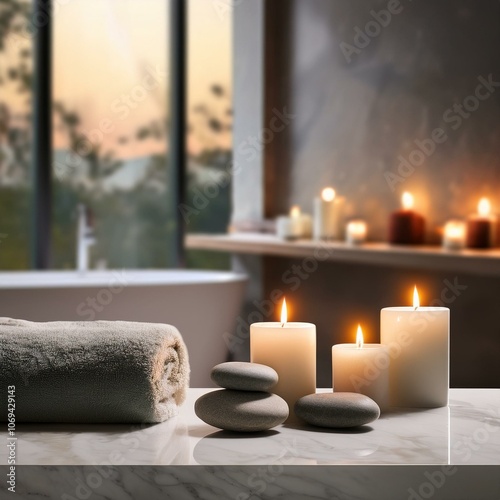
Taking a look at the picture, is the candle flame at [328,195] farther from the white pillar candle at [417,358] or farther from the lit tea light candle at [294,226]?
the white pillar candle at [417,358]

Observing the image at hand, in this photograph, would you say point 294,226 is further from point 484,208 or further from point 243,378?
point 243,378

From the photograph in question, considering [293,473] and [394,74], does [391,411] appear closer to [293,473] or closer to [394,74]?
[293,473]

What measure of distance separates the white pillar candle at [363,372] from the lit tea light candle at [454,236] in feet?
3.60

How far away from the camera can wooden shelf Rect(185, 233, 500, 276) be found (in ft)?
5.52

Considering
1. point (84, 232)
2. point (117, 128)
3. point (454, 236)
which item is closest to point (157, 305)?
point (84, 232)

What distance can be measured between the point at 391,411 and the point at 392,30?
1626mm

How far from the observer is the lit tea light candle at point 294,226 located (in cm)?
256

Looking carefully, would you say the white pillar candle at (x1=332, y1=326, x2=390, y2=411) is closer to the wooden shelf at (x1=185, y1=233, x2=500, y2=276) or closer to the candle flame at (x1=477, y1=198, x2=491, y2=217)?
the wooden shelf at (x1=185, y1=233, x2=500, y2=276)

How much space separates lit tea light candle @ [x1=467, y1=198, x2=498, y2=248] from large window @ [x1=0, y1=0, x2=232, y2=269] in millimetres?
1852

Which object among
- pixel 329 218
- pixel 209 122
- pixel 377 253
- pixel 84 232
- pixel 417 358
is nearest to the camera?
pixel 417 358

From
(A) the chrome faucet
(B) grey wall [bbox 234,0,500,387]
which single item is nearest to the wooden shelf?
(B) grey wall [bbox 234,0,500,387]

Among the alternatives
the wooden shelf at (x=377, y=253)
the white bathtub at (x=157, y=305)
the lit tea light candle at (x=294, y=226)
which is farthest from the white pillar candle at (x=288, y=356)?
the lit tea light candle at (x=294, y=226)

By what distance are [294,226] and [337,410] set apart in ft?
6.02

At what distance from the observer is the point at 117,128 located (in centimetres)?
353
